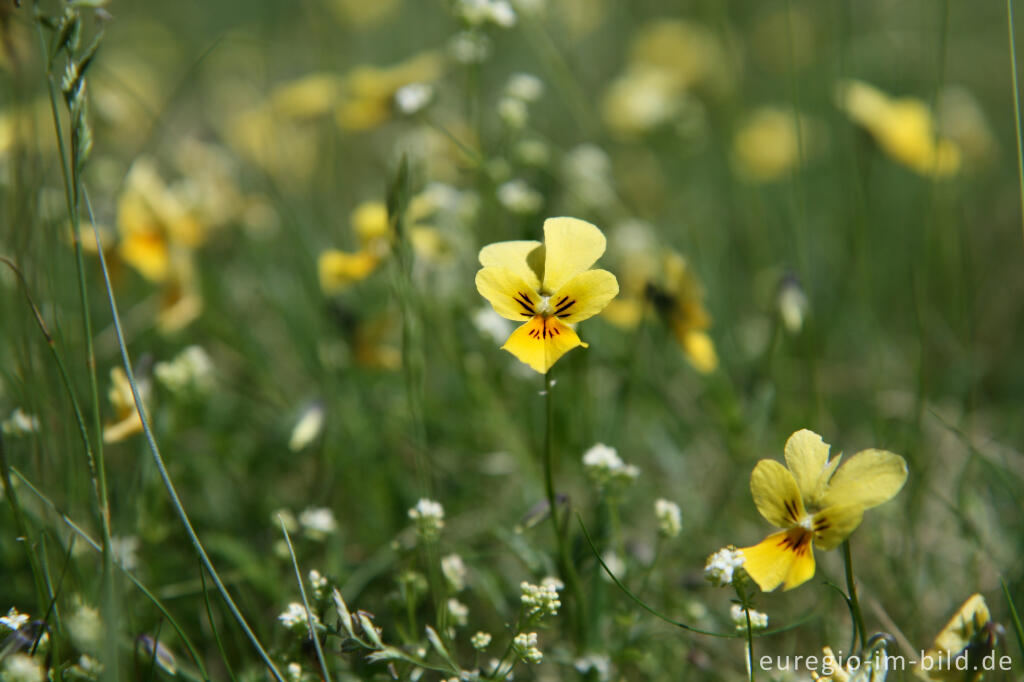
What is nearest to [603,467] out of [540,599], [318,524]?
[540,599]

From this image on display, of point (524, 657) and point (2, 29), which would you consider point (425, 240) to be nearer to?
point (2, 29)

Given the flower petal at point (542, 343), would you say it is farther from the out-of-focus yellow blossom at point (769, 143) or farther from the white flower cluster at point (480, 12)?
the out-of-focus yellow blossom at point (769, 143)

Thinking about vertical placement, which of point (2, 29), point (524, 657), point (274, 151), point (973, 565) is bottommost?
point (524, 657)

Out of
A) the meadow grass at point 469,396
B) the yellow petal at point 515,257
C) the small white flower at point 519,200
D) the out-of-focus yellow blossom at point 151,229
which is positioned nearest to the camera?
the yellow petal at point 515,257

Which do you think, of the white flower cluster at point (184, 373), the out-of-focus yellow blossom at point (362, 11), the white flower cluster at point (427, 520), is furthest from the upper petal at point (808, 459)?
the out-of-focus yellow blossom at point (362, 11)

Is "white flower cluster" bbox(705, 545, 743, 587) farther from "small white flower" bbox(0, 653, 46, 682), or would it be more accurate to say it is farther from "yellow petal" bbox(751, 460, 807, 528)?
"small white flower" bbox(0, 653, 46, 682)

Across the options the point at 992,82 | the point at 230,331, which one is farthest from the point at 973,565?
the point at 992,82
